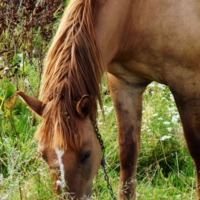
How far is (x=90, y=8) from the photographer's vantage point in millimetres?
2656

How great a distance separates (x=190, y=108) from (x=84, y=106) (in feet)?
2.79

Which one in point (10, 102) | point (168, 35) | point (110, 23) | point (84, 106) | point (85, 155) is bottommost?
point (85, 155)

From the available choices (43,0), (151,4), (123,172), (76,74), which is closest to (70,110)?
(76,74)

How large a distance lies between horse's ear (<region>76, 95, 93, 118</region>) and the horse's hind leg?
73 centimetres

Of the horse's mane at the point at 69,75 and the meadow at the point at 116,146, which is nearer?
the horse's mane at the point at 69,75

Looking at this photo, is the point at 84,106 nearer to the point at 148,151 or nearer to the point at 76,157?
the point at 76,157

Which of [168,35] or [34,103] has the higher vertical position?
[168,35]

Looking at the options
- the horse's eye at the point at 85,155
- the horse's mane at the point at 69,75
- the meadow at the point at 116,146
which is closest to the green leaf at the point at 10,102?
the meadow at the point at 116,146

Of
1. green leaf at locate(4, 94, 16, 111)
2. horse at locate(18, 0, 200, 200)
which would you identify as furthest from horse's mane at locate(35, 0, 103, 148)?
green leaf at locate(4, 94, 16, 111)

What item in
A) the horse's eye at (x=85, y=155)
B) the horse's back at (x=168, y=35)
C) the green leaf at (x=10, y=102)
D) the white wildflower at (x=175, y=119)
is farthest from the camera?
the white wildflower at (x=175, y=119)

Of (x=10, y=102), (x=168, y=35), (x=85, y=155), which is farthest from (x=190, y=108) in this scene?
(x=10, y=102)

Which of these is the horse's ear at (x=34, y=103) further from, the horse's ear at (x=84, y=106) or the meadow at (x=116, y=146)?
the meadow at (x=116, y=146)

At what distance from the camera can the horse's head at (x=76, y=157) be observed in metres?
2.38

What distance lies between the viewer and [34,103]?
2432 millimetres
